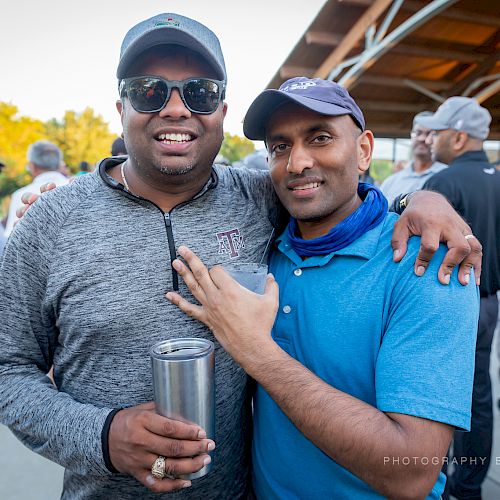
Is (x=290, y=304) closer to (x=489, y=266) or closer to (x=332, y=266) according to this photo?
(x=332, y=266)

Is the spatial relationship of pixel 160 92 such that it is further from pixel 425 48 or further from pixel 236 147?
pixel 236 147

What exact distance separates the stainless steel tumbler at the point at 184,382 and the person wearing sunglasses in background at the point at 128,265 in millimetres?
178

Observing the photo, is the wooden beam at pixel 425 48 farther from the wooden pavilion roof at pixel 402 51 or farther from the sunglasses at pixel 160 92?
the sunglasses at pixel 160 92

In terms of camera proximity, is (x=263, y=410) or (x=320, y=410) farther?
(x=263, y=410)

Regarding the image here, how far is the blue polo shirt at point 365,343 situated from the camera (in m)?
1.13

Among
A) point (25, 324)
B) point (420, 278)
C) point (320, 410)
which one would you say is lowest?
point (320, 410)

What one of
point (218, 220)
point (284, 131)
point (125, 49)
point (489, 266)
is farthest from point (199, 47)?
point (489, 266)

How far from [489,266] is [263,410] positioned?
7.66 ft

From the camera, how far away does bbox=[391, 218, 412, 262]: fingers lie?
1.30 metres

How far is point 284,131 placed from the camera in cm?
157

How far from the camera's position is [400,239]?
133cm

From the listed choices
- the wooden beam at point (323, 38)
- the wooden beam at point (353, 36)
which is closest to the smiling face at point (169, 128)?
the wooden beam at point (353, 36)

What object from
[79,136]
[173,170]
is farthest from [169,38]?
[79,136]

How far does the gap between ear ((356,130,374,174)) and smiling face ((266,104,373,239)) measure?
77mm
